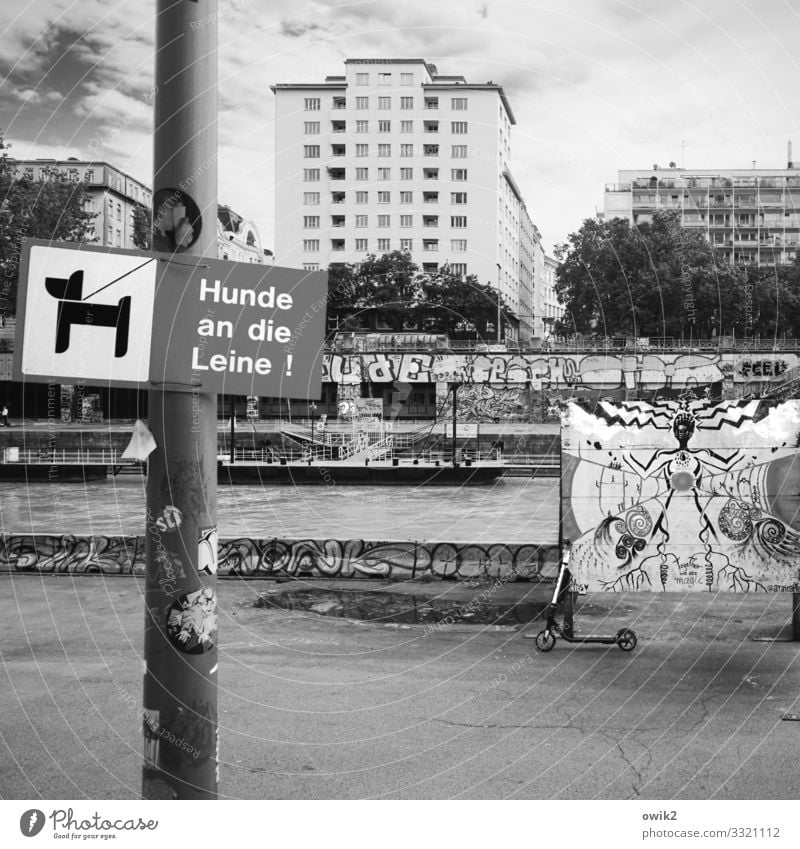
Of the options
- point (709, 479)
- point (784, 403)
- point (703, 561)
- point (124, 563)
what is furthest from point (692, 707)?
point (124, 563)

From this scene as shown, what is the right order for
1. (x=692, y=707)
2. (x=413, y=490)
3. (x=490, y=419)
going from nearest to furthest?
(x=692, y=707) < (x=413, y=490) < (x=490, y=419)

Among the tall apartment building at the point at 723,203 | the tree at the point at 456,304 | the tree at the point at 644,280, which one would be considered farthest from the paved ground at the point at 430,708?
the tall apartment building at the point at 723,203

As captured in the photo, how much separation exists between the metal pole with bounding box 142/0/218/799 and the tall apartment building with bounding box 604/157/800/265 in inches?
3940

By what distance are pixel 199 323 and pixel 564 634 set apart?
Result: 8277mm

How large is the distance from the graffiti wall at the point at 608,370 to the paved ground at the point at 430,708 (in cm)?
4245

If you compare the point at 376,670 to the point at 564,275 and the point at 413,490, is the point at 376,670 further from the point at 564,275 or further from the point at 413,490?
the point at 564,275

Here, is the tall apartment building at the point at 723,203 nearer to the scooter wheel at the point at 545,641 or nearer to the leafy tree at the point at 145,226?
the scooter wheel at the point at 545,641

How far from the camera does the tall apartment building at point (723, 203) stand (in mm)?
98125

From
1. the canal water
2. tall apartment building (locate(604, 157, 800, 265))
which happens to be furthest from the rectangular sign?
tall apartment building (locate(604, 157, 800, 265))

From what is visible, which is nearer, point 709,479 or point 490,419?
point 709,479

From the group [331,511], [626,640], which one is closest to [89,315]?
[626,640]

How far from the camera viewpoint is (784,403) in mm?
9969

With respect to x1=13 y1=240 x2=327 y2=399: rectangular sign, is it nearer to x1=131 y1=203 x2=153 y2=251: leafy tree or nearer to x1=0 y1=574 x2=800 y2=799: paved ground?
x1=131 y1=203 x2=153 y2=251: leafy tree
